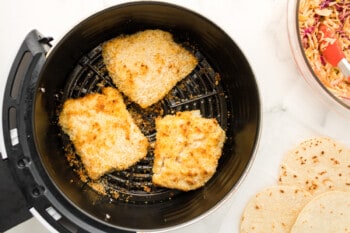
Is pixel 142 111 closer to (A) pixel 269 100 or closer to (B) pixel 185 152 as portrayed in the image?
(B) pixel 185 152

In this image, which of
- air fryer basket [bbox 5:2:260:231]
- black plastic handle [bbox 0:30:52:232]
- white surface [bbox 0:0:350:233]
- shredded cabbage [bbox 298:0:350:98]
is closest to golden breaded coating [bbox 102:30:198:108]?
air fryer basket [bbox 5:2:260:231]

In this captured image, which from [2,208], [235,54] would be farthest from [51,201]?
[235,54]

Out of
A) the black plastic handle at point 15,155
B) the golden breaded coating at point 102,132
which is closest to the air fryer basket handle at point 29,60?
the black plastic handle at point 15,155

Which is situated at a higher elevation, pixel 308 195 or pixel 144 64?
pixel 144 64

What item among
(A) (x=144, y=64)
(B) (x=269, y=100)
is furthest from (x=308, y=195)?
(A) (x=144, y=64)

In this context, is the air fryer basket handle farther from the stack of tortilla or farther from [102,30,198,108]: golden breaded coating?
the stack of tortilla

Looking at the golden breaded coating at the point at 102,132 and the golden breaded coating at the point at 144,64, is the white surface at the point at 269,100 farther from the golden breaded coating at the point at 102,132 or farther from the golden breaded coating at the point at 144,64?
the golden breaded coating at the point at 102,132
